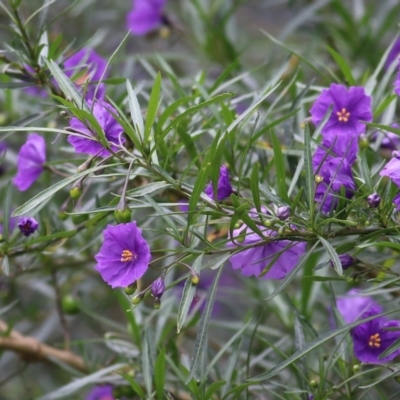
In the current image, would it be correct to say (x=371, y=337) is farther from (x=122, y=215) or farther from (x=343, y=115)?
(x=122, y=215)

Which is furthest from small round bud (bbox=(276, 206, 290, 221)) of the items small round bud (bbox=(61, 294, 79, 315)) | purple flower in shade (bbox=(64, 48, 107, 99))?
small round bud (bbox=(61, 294, 79, 315))

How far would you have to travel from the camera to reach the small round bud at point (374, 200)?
84 centimetres

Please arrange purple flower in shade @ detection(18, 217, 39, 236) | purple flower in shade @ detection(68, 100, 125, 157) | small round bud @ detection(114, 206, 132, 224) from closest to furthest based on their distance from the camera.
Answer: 1. small round bud @ detection(114, 206, 132, 224)
2. purple flower in shade @ detection(68, 100, 125, 157)
3. purple flower in shade @ detection(18, 217, 39, 236)

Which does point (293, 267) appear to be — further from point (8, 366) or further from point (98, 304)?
point (8, 366)

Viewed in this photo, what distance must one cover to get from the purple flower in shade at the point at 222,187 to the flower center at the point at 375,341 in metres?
0.30

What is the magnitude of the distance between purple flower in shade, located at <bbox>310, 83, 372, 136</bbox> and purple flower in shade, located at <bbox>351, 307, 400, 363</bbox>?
0.88 ft

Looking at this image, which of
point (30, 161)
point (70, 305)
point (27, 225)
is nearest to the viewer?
point (27, 225)

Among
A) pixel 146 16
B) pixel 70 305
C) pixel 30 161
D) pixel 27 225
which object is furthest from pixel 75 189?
pixel 146 16

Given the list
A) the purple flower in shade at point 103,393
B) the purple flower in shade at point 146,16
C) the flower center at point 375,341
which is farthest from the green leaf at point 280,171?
the purple flower in shade at point 146,16

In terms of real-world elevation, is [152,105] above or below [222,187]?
above

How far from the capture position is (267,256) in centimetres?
90

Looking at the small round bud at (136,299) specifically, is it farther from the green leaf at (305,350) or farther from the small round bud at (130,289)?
the green leaf at (305,350)

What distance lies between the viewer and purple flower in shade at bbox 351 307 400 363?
38.7 inches

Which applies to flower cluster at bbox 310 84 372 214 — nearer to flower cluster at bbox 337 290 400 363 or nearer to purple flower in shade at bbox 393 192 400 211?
purple flower in shade at bbox 393 192 400 211
